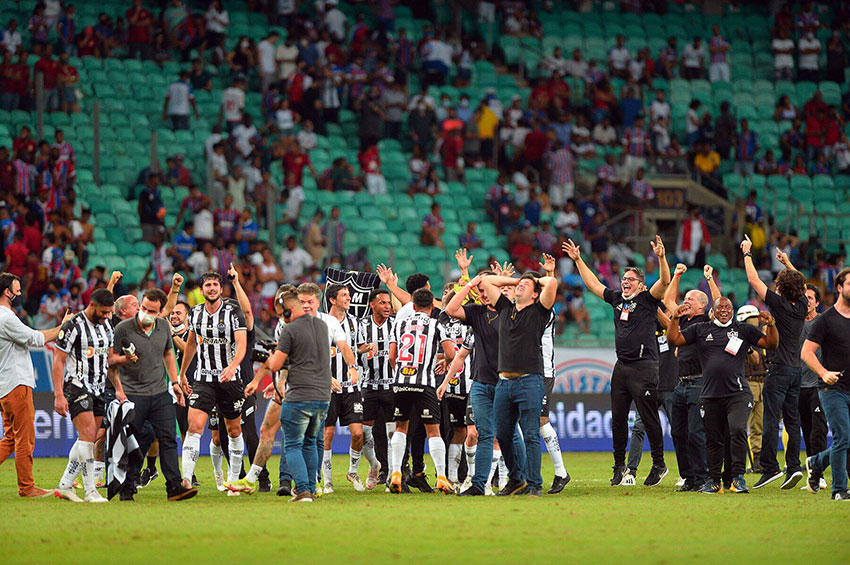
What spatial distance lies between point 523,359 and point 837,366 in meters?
3.09

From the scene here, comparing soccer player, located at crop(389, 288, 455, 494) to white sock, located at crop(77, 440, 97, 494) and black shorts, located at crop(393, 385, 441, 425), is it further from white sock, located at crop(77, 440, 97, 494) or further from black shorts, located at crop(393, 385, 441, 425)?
white sock, located at crop(77, 440, 97, 494)

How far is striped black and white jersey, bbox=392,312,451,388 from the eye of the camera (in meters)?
13.6

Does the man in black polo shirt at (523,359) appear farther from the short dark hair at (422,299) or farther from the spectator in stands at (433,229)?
the spectator in stands at (433,229)

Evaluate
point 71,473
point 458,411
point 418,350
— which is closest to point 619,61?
point 458,411

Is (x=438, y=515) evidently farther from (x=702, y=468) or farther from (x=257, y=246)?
(x=257, y=246)

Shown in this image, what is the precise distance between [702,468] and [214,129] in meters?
15.4

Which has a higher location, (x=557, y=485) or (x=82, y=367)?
(x=82, y=367)

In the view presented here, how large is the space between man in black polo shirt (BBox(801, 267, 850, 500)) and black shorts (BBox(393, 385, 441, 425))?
3978mm

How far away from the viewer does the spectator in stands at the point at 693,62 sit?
32562 mm

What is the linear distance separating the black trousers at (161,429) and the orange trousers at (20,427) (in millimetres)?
1257

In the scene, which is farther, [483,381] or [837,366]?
[483,381]

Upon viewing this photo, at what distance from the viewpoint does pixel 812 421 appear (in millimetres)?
14234

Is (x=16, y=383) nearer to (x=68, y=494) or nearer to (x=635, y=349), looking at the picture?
(x=68, y=494)

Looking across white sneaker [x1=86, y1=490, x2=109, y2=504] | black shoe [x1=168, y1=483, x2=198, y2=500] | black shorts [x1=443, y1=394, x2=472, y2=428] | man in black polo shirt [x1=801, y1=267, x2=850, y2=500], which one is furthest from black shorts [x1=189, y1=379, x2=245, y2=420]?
man in black polo shirt [x1=801, y1=267, x2=850, y2=500]
